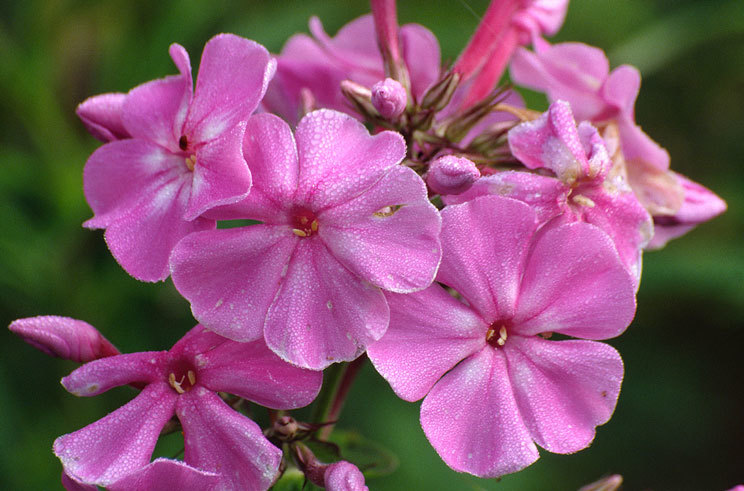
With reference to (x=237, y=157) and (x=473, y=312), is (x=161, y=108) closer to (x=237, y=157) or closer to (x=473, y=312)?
(x=237, y=157)

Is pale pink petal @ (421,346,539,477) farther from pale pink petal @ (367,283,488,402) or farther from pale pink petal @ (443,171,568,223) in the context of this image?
pale pink petal @ (443,171,568,223)

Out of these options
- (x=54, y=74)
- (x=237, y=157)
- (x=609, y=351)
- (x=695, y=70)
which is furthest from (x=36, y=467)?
(x=695, y=70)

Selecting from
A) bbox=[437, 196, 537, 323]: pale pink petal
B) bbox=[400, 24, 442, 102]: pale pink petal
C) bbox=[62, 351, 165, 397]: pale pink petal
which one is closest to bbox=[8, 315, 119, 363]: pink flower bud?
bbox=[62, 351, 165, 397]: pale pink petal

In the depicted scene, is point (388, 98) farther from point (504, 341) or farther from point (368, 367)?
point (368, 367)

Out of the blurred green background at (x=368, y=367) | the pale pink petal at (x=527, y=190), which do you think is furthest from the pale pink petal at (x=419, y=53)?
the pale pink petal at (x=527, y=190)

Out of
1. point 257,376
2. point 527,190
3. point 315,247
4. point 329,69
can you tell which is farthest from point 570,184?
point 329,69

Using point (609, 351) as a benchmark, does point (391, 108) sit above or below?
above
